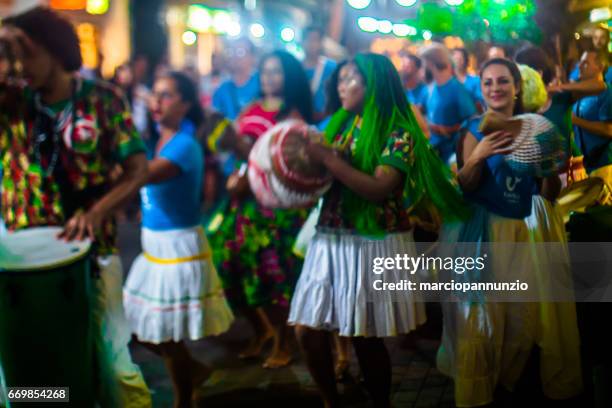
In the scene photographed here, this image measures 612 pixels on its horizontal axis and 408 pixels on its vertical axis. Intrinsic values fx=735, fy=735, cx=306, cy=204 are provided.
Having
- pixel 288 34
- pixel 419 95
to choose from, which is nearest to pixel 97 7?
pixel 288 34

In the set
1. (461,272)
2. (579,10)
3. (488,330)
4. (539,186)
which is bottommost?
(488,330)

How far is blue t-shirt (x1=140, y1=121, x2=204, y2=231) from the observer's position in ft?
11.8

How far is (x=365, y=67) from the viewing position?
308cm

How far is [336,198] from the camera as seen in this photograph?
3154mm

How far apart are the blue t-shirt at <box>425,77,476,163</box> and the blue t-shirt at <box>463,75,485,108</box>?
16 centimetres

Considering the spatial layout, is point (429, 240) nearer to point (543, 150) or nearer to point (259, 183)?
point (543, 150)

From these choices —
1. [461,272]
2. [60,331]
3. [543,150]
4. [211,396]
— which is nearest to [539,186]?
[543,150]

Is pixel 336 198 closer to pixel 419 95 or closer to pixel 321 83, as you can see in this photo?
pixel 419 95

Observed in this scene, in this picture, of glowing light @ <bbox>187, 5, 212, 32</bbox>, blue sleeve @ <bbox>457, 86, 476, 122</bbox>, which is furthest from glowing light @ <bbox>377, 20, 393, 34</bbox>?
glowing light @ <bbox>187, 5, 212, 32</bbox>

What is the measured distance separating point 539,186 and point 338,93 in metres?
1.00

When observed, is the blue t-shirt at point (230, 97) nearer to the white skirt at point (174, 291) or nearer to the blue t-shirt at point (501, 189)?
the white skirt at point (174, 291)

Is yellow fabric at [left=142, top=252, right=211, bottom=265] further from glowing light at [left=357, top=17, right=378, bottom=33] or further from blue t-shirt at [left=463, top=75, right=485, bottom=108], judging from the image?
glowing light at [left=357, top=17, right=378, bottom=33]

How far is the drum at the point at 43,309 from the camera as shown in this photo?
2648mm

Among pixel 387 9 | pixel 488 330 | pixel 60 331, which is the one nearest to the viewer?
pixel 60 331
